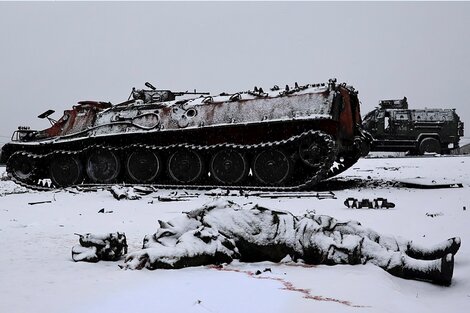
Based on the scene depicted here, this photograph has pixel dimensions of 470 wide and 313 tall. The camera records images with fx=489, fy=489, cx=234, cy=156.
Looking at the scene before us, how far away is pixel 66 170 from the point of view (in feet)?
50.5

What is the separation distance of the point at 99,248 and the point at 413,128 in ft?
70.9

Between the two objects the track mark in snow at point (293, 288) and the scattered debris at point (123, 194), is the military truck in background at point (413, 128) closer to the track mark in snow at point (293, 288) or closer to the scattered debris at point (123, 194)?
the scattered debris at point (123, 194)

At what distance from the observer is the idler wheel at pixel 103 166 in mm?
14703

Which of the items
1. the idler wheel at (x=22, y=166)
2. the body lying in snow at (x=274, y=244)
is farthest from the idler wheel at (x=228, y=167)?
the body lying in snow at (x=274, y=244)

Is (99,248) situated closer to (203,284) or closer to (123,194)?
(203,284)

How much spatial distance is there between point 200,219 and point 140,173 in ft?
33.7

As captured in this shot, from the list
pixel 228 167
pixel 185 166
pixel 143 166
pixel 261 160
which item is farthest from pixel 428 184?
pixel 143 166

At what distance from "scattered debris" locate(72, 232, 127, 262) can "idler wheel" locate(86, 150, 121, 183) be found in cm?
1046

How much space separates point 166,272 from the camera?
384 cm

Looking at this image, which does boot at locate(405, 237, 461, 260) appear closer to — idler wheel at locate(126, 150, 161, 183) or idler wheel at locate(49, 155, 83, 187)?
idler wheel at locate(126, 150, 161, 183)

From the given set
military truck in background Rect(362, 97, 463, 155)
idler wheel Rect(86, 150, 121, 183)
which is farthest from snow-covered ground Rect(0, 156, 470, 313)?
military truck in background Rect(362, 97, 463, 155)

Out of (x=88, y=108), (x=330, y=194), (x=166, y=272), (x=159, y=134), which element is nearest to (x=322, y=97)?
(x=330, y=194)

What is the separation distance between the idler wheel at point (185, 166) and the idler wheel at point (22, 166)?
15.9 ft

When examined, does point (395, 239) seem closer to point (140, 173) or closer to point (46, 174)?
point (140, 173)
